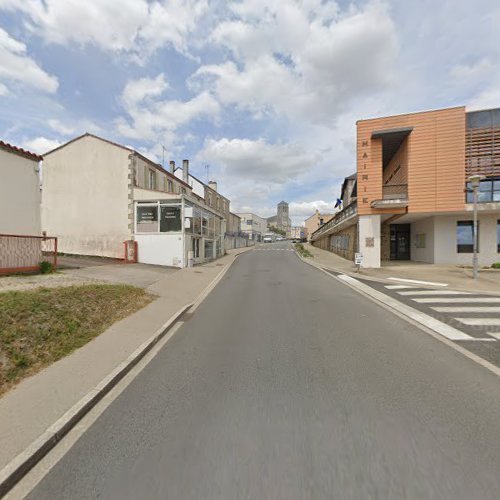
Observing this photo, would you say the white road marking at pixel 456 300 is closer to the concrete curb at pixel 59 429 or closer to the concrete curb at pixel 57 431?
the concrete curb at pixel 59 429

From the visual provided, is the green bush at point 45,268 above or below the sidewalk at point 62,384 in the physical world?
above

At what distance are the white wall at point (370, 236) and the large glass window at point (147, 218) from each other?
12775mm

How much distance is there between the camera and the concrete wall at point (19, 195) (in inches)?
365

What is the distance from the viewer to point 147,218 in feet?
57.4

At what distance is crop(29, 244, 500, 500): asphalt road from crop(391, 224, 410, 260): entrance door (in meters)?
18.4

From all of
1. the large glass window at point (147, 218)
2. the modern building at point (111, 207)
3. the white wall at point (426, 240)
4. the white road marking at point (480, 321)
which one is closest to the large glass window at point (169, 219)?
the modern building at point (111, 207)

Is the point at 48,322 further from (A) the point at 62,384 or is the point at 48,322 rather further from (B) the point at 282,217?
(B) the point at 282,217

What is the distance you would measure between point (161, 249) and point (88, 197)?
653 cm

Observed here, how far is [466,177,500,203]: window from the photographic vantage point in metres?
15.5

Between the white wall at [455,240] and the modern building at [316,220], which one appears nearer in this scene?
the white wall at [455,240]

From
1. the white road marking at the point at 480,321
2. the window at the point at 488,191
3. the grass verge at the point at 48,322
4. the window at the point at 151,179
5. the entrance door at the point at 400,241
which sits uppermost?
the window at the point at 151,179

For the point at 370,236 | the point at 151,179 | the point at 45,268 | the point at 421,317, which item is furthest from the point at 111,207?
the point at 421,317

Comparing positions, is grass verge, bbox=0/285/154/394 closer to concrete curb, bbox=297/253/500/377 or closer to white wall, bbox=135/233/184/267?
concrete curb, bbox=297/253/500/377

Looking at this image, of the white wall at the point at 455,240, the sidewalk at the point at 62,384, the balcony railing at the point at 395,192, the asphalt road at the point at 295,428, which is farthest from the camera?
the white wall at the point at 455,240
